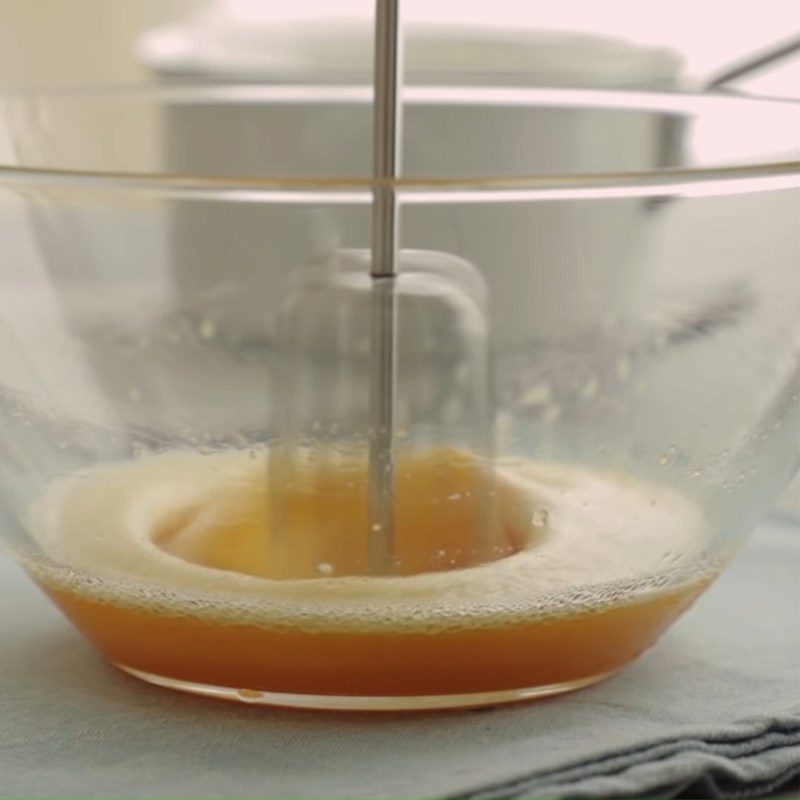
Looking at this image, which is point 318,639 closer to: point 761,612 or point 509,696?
point 509,696

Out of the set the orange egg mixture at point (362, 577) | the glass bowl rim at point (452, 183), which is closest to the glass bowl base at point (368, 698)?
the orange egg mixture at point (362, 577)

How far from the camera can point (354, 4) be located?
228 cm

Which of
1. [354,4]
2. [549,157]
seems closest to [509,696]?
[549,157]

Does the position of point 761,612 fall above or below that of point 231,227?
below

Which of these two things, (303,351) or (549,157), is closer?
(303,351)

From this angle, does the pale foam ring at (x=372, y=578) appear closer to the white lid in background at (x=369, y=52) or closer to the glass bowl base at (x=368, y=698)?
the glass bowl base at (x=368, y=698)

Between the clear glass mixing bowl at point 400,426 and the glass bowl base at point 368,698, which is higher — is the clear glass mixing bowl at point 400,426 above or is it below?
above

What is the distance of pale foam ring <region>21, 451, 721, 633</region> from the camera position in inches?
21.5

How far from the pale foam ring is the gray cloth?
0.13 ft

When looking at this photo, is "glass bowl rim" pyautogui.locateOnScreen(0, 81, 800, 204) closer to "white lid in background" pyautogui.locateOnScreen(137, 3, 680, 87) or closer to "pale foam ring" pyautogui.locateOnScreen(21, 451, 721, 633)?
"pale foam ring" pyautogui.locateOnScreen(21, 451, 721, 633)

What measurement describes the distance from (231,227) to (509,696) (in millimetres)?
190

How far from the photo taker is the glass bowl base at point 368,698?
579mm

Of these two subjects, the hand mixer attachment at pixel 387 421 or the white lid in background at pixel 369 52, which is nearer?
the hand mixer attachment at pixel 387 421

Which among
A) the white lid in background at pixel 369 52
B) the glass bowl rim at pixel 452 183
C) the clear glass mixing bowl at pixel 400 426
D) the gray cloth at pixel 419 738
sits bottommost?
the gray cloth at pixel 419 738
